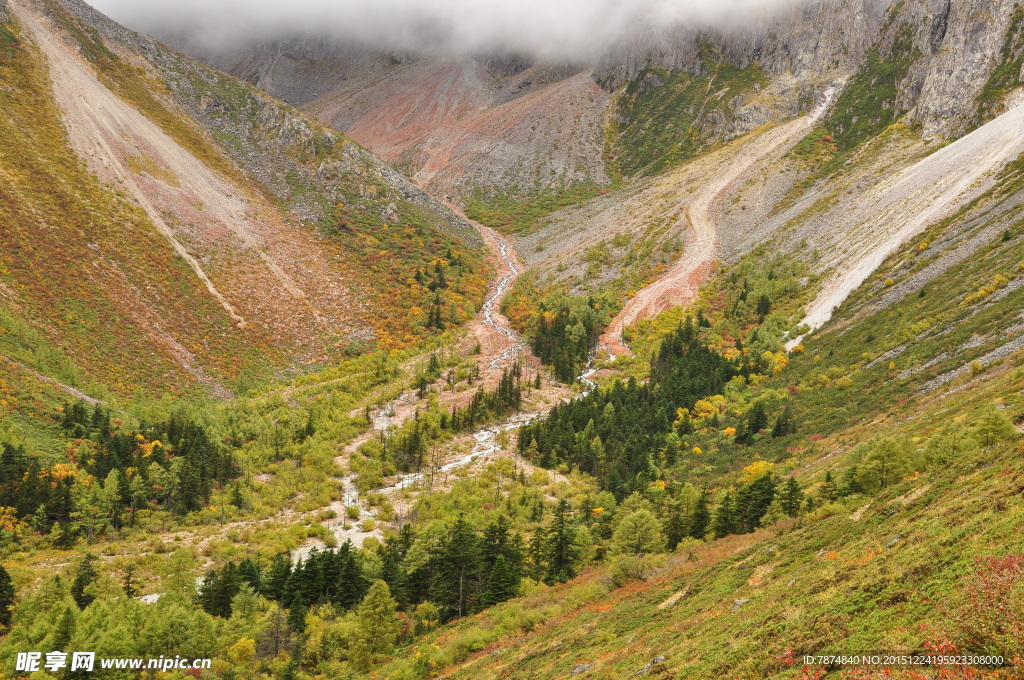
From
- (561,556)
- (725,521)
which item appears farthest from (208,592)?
(725,521)

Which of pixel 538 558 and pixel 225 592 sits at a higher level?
pixel 225 592

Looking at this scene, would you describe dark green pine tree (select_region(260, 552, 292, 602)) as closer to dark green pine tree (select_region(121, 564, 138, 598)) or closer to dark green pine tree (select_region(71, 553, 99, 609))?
dark green pine tree (select_region(121, 564, 138, 598))

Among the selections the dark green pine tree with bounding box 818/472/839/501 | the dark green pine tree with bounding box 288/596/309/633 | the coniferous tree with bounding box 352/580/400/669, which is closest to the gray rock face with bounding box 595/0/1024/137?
the dark green pine tree with bounding box 818/472/839/501

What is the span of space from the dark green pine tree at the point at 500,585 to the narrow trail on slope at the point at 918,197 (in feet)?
157

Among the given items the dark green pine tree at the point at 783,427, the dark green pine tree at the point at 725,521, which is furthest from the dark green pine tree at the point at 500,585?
the dark green pine tree at the point at 783,427

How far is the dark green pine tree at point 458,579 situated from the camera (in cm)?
4200

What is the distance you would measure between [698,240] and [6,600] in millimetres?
104183

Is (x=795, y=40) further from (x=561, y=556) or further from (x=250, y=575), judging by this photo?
(x=250, y=575)

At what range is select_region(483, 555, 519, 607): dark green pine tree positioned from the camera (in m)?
41.6

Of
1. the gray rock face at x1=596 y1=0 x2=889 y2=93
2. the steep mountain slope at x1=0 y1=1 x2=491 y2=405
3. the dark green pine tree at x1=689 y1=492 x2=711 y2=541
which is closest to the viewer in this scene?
the dark green pine tree at x1=689 y1=492 x2=711 y2=541

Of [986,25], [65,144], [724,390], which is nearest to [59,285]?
[65,144]

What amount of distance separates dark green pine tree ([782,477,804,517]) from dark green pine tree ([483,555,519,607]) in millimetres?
18132

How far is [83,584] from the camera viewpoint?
36.9 m

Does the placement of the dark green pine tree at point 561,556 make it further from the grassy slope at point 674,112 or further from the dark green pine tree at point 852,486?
the grassy slope at point 674,112
